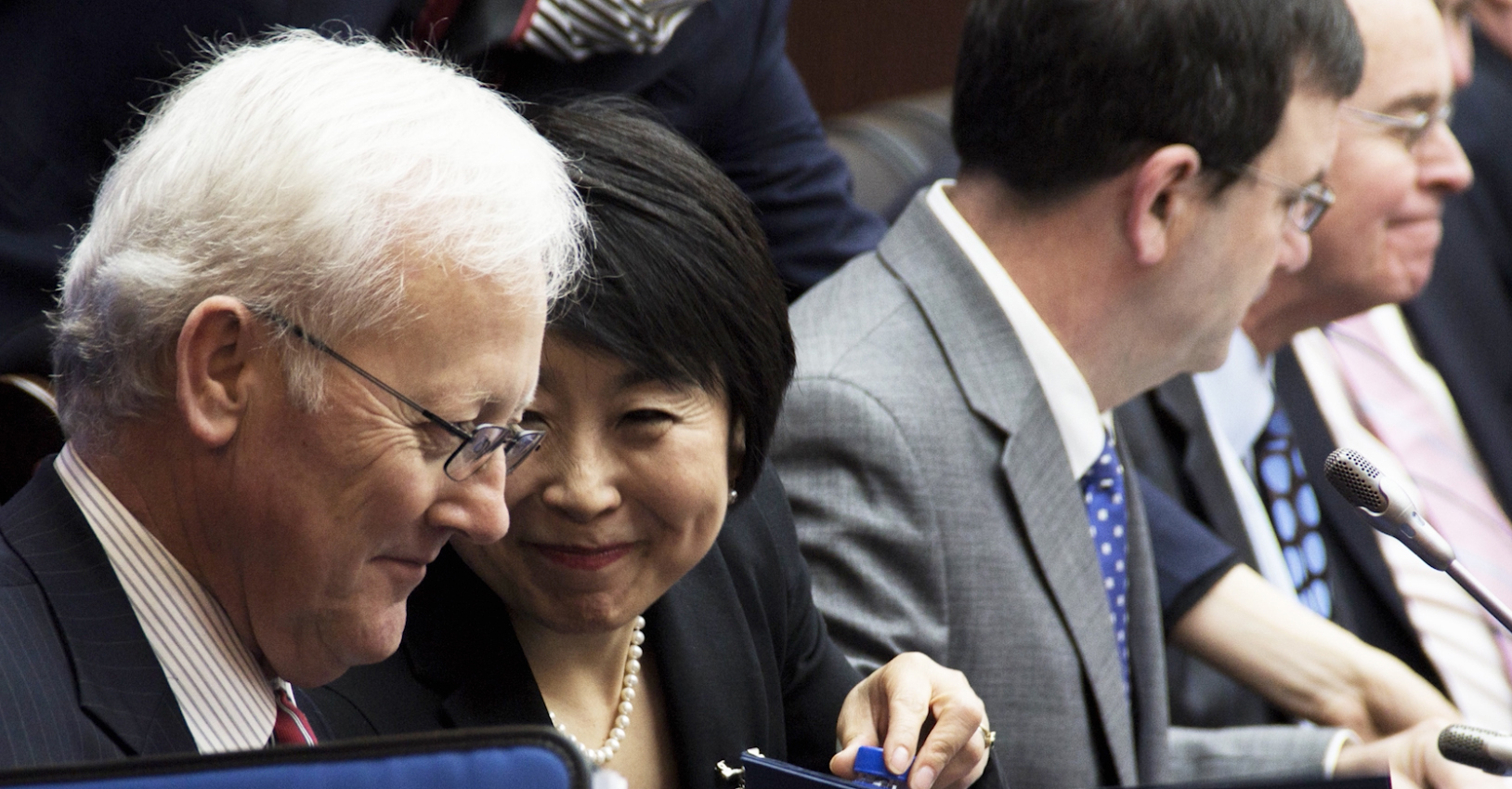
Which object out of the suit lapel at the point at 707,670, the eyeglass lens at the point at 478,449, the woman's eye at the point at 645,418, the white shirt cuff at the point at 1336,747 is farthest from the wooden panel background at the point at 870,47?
the eyeglass lens at the point at 478,449

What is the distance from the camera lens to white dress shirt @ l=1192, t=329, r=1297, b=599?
271cm

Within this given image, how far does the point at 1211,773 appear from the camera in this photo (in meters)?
2.26

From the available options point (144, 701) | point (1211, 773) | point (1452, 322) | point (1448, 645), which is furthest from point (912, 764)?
point (1452, 322)

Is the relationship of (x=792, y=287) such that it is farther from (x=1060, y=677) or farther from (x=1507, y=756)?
(x=1507, y=756)

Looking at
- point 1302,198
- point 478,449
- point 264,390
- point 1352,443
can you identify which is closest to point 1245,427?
point 1352,443

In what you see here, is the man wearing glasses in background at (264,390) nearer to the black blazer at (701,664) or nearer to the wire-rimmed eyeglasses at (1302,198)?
the black blazer at (701,664)

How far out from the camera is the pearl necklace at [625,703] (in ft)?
4.82

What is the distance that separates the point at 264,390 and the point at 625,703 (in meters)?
0.56

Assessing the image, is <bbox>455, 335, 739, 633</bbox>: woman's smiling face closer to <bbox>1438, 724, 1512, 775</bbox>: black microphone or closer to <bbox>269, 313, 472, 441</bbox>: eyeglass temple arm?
<bbox>269, 313, 472, 441</bbox>: eyeglass temple arm

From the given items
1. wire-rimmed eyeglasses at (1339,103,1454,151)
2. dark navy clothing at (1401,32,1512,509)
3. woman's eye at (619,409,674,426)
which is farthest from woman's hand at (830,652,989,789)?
dark navy clothing at (1401,32,1512,509)

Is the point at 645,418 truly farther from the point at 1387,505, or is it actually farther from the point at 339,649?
the point at 1387,505

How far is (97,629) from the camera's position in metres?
1.06

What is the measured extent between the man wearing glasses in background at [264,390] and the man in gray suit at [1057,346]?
0.76 meters

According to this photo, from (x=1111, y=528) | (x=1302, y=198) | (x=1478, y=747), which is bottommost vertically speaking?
(x=1111, y=528)
